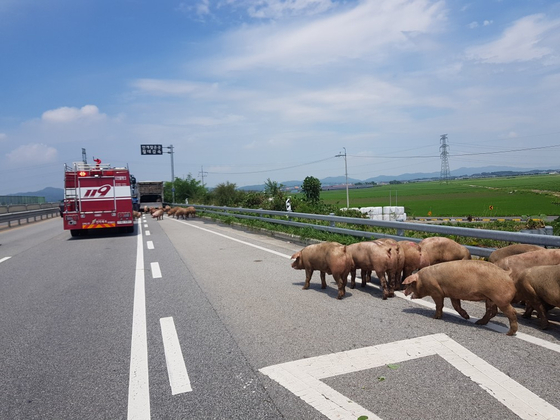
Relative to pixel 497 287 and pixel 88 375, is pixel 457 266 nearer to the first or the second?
pixel 497 287

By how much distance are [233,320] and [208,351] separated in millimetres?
1004

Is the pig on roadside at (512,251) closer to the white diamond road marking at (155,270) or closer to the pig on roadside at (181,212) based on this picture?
the white diamond road marking at (155,270)

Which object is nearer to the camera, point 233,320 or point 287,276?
point 233,320

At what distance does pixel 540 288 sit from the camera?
418 centimetres

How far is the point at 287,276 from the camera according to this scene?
780 centimetres

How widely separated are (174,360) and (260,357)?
87 cm

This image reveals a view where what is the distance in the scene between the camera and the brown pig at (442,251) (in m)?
6.12

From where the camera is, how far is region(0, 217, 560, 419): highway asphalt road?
10.1ft

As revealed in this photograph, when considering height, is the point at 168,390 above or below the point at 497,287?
below

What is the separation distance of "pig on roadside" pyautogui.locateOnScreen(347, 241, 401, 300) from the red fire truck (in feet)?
43.4

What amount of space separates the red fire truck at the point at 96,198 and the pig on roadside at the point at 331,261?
12.4 metres

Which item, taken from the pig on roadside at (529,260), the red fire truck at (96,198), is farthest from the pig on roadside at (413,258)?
the red fire truck at (96,198)

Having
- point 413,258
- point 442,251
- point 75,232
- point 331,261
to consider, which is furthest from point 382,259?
point 75,232

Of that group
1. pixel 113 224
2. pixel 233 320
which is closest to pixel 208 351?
pixel 233 320
